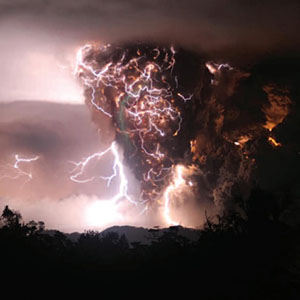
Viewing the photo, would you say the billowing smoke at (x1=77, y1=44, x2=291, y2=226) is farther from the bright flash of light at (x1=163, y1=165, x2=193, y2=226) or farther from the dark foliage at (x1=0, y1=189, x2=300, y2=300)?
the dark foliage at (x1=0, y1=189, x2=300, y2=300)

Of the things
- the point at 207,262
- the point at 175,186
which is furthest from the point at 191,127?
the point at 207,262

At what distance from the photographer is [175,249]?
40.7 feet

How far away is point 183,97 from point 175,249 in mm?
24573

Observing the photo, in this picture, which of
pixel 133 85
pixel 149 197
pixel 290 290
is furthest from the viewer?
Result: pixel 149 197

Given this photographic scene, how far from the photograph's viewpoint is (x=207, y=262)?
1091 cm

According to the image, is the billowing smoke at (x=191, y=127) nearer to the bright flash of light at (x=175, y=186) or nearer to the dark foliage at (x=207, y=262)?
the bright flash of light at (x=175, y=186)

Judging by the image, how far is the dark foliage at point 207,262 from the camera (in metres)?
9.87

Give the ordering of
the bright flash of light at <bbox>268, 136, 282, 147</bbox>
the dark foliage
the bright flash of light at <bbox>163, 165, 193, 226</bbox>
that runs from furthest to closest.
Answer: the bright flash of light at <bbox>163, 165, 193, 226</bbox>, the bright flash of light at <bbox>268, 136, 282, 147</bbox>, the dark foliage

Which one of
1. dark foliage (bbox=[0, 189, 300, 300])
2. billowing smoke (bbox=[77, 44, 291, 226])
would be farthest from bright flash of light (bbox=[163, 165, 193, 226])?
dark foliage (bbox=[0, 189, 300, 300])

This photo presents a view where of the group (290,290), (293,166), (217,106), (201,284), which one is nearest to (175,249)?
(201,284)

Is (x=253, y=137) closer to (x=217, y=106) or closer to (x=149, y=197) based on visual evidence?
(x=217, y=106)

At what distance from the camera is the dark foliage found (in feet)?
32.4

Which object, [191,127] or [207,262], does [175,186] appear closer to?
[191,127]

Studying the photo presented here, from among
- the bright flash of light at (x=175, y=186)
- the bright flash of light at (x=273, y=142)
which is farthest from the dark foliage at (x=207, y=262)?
the bright flash of light at (x=175, y=186)
